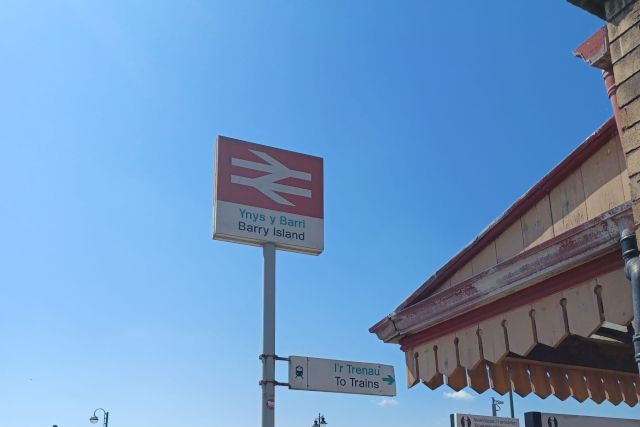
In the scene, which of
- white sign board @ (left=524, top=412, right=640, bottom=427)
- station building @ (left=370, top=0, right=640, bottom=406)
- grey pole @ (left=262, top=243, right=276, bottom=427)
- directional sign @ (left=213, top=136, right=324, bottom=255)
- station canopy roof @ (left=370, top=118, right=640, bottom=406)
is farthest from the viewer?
directional sign @ (left=213, top=136, right=324, bottom=255)

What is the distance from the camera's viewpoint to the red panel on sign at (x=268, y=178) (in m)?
5.99

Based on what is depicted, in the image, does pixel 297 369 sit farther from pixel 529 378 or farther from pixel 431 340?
pixel 529 378

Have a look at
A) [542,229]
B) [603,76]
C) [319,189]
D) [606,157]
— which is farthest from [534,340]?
[319,189]

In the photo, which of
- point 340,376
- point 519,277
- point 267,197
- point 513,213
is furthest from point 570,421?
point 267,197

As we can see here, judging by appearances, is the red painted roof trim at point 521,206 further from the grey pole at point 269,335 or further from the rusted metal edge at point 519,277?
the grey pole at point 269,335

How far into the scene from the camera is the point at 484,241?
16.3 feet

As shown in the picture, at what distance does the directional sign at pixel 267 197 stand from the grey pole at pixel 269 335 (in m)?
0.18

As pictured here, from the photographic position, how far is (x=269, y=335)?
5551 mm

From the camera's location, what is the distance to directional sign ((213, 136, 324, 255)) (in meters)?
5.91

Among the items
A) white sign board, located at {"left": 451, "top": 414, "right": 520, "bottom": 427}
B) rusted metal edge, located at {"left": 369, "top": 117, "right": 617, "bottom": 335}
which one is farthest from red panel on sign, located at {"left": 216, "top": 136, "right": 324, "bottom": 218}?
white sign board, located at {"left": 451, "top": 414, "right": 520, "bottom": 427}

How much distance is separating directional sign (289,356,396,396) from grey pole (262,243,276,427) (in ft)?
0.64

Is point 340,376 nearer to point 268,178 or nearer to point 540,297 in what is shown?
point 268,178

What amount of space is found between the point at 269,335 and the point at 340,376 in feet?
2.39

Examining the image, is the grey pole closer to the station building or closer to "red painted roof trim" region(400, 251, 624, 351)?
the station building
